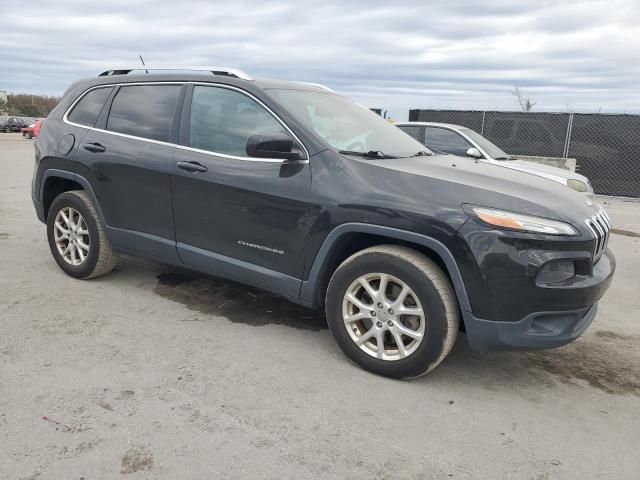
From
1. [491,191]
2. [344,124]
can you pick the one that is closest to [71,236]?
[344,124]

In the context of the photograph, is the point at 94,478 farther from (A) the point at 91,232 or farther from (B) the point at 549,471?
(A) the point at 91,232

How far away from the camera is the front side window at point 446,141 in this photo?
8.64 m

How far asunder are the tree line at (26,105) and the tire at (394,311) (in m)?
73.1

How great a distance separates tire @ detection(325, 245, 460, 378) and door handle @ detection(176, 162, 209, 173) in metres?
1.30

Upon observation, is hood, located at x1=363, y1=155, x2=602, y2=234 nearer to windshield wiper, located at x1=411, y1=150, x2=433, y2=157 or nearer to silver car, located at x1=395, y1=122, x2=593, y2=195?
windshield wiper, located at x1=411, y1=150, x2=433, y2=157

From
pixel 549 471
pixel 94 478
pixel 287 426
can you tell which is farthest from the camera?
pixel 287 426

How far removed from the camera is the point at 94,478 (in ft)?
7.69

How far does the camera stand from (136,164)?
4227 millimetres

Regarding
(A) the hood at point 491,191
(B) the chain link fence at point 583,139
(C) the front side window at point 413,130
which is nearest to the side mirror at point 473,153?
(C) the front side window at point 413,130

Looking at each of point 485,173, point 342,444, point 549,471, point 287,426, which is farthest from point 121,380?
point 485,173

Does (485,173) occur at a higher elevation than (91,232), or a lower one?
higher

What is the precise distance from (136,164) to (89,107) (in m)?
0.95

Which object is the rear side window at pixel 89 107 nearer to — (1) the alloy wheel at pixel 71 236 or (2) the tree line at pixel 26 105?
(1) the alloy wheel at pixel 71 236

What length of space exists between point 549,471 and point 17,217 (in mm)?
7734
